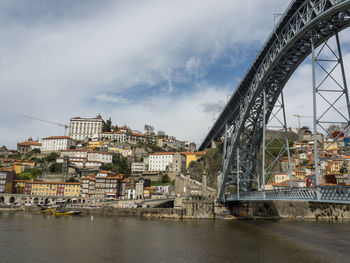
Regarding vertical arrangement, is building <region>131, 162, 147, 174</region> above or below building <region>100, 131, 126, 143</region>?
below

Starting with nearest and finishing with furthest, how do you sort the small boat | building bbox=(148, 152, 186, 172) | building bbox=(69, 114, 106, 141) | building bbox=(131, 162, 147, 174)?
the small boat
building bbox=(148, 152, 186, 172)
building bbox=(131, 162, 147, 174)
building bbox=(69, 114, 106, 141)

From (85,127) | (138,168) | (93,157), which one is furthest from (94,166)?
(85,127)

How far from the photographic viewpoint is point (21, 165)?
6494cm

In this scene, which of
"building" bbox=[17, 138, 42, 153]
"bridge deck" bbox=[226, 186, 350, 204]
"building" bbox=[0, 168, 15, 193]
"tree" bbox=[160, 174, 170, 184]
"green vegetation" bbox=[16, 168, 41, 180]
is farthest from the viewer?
"building" bbox=[17, 138, 42, 153]

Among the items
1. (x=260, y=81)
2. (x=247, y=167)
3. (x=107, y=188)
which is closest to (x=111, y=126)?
(x=107, y=188)

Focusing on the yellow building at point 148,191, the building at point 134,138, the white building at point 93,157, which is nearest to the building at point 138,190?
the yellow building at point 148,191

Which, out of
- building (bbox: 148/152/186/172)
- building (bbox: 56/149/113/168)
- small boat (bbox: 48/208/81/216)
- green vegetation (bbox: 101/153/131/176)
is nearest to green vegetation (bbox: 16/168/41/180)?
building (bbox: 56/149/113/168)

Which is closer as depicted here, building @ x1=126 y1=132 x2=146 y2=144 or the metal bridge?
the metal bridge

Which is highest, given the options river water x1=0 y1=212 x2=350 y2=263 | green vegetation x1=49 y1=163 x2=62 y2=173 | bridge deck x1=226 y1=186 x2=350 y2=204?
green vegetation x1=49 y1=163 x2=62 y2=173

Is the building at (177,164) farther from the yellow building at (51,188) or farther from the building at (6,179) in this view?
the building at (6,179)

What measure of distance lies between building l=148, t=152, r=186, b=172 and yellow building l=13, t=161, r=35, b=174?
2677 centimetres

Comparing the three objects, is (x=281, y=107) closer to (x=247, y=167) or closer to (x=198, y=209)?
(x=247, y=167)

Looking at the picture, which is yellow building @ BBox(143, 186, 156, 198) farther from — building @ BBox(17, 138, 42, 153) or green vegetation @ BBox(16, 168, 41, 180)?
building @ BBox(17, 138, 42, 153)

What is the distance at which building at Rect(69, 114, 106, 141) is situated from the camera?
91863 mm
